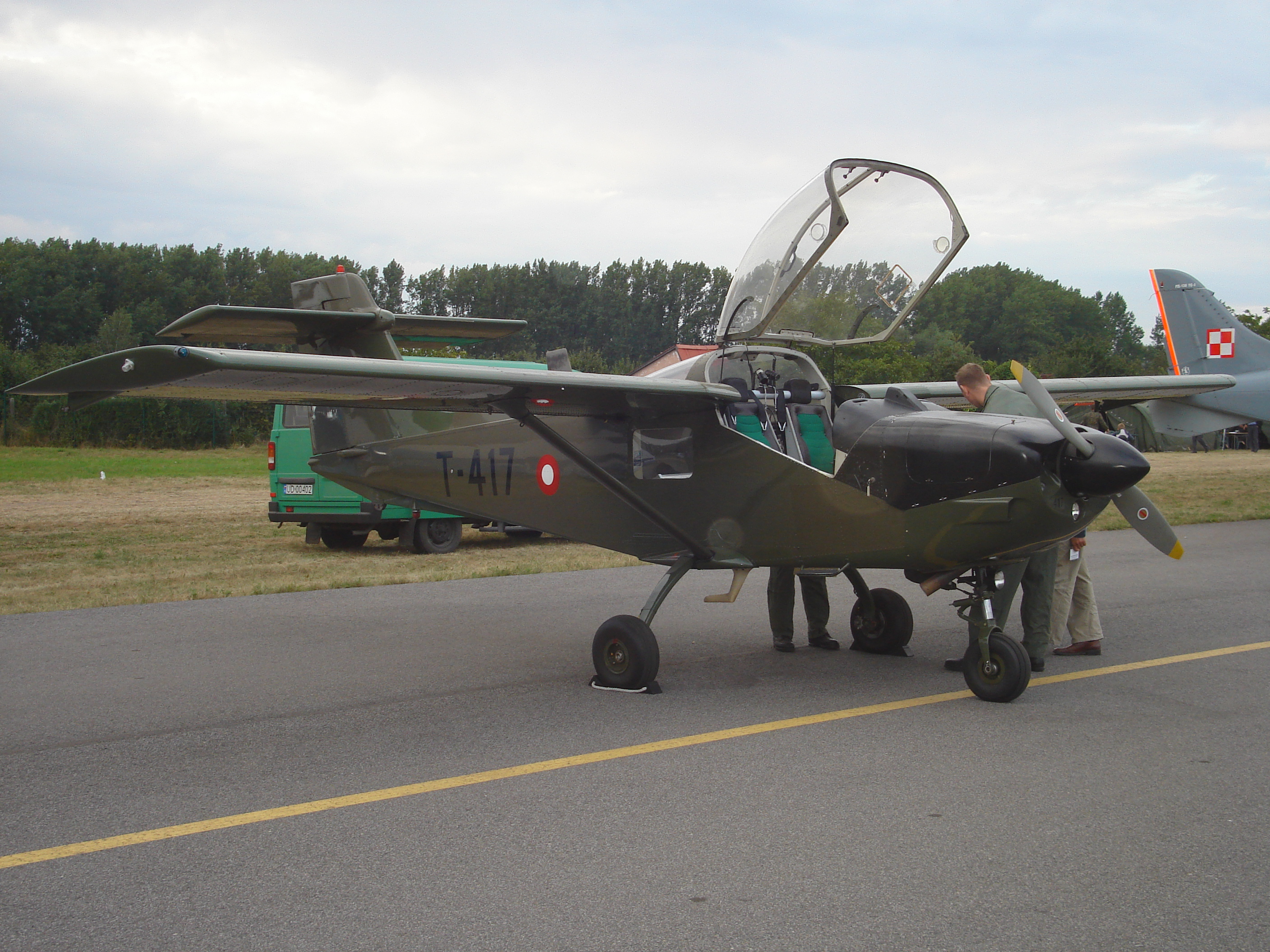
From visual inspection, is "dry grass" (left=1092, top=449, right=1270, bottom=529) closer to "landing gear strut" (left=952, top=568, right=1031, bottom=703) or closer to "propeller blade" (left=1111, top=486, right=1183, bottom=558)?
"propeller blade" (left=1111, top=486, right=1183, bottom=558)

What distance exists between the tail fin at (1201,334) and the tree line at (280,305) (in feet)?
27.8

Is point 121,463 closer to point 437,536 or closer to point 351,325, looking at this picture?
point 437,536

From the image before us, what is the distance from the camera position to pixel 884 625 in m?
6.96

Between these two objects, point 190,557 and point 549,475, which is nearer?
point 549,475

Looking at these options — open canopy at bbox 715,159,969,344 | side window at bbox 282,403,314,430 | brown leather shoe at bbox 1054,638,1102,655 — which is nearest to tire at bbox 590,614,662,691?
open canopy at bbox 715,159,969,344

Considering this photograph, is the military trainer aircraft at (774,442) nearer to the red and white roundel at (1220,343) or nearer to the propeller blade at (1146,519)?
the propeller blade at (1146,519)

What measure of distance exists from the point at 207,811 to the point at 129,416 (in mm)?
36039

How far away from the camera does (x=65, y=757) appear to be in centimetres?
472

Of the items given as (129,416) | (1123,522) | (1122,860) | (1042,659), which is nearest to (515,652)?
(1042,659)

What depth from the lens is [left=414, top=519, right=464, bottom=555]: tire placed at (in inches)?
528

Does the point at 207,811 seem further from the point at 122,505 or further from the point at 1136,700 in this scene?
the point at 122,505

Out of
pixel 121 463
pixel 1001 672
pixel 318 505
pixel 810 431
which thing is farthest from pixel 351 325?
pixel 121 463

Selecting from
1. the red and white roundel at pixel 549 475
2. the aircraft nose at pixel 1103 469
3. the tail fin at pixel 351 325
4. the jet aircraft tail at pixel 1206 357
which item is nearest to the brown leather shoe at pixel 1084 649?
the aircraft nose at pixel 1103 469

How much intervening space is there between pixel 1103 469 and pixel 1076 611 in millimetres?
2516
